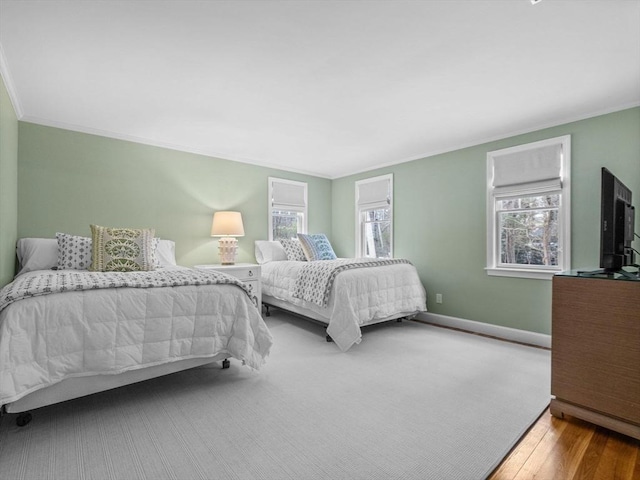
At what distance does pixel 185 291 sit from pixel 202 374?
2.52 ft

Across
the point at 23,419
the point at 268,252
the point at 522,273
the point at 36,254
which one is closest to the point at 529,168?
the point at 522,273

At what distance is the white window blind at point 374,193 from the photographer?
192 inches

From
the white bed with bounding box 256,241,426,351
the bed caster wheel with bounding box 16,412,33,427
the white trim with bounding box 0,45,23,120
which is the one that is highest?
the white trim with bounding box 0,45,23,120

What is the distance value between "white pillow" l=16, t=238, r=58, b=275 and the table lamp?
5.42ft

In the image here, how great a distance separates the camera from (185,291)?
2219 millimetres

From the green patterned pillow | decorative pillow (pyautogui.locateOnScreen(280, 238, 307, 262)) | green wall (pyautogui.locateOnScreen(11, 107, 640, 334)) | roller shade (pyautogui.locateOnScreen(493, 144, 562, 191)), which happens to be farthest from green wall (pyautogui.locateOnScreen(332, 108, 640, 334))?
the green patterned pillow

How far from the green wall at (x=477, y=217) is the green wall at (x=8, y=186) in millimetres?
4179

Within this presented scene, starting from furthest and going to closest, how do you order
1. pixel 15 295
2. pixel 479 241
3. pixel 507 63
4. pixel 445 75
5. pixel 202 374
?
1. pixel 479 241
2. pixel 202 374
3. pixel 445 75
4. pixel 507 63
5. pixel 15 295

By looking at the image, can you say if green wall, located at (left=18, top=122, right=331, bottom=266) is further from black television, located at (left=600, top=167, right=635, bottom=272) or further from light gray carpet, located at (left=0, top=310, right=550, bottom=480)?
black television, located at (left=600, top=167, right=635, bottom=272)

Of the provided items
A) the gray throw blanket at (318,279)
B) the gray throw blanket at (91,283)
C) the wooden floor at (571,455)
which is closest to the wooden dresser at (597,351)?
the wooden floor at (571,455)

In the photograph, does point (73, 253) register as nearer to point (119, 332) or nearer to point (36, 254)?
point (36, 254)

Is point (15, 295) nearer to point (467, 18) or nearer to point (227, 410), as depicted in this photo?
point (227, 410)

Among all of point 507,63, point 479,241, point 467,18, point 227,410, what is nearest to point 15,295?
point 227,410

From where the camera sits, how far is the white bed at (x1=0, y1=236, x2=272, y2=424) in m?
1.68
